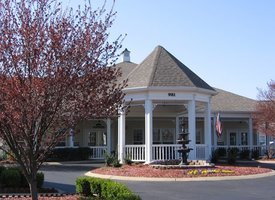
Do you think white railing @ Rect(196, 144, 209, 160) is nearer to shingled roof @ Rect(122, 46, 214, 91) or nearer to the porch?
the porch

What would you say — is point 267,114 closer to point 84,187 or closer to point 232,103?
point 232,103

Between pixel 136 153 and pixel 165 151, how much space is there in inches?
68.4

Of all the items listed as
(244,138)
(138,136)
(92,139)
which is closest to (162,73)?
(138,136)

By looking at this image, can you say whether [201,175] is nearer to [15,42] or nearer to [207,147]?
[207,147]

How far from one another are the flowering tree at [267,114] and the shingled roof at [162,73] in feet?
27.9

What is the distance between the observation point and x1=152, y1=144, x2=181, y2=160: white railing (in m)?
26.2

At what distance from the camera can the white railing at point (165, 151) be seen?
86.1ft

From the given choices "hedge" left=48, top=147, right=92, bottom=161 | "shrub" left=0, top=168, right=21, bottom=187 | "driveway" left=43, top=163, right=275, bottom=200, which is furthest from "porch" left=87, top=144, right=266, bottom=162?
"shrub" left=0, top=168, right=21, bottom=187

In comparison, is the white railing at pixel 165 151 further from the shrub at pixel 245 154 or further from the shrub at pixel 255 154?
the shrub at pixel 255 154

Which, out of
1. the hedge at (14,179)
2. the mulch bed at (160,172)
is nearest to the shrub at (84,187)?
the hedge at (14,179)

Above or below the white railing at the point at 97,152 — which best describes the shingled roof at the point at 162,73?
above

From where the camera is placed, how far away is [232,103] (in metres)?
38.2

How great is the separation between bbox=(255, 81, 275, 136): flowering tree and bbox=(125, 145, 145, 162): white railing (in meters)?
12.1

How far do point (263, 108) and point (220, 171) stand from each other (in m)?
15.1
